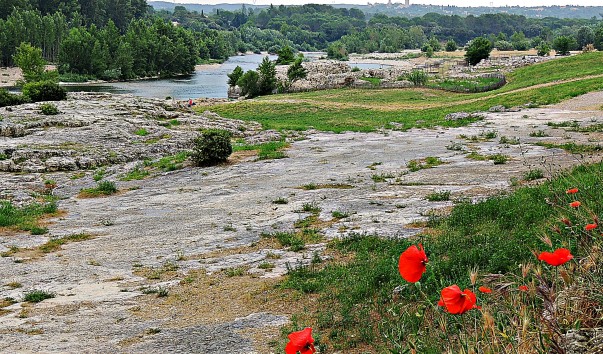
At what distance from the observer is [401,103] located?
169 feet

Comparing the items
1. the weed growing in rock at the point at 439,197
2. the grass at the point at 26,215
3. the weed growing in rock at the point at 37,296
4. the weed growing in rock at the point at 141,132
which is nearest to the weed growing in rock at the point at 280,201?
the weed growing in rock at the point at 439,197

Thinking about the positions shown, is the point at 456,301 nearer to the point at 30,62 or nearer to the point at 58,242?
the point at 58,242

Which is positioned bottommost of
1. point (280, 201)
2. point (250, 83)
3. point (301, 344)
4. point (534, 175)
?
point (280, 201)

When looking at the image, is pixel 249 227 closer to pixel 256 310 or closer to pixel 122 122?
pixel 256 310

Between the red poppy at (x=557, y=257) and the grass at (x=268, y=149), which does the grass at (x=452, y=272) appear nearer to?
the red poppy at (x=557, y=257)

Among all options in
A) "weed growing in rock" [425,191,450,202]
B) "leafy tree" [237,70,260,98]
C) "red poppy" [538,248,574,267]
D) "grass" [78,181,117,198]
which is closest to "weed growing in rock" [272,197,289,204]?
"weed growing in rock" [425,191,450,202]

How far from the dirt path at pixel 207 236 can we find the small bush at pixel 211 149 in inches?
27.5

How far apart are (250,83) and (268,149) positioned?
4545 centimetres

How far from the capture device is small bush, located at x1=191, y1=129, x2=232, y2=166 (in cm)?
2289

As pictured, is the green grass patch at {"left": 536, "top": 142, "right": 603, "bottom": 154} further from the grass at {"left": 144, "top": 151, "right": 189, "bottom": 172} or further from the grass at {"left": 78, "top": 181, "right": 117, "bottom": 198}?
the grass at {"left": 78, "top": 181, "right": 117, "bottom": 198}

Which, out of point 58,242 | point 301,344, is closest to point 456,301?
point 301,344

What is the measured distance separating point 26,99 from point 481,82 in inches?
2013

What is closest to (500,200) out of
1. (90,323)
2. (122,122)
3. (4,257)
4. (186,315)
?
(186,315)

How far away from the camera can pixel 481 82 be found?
68.2 metres
